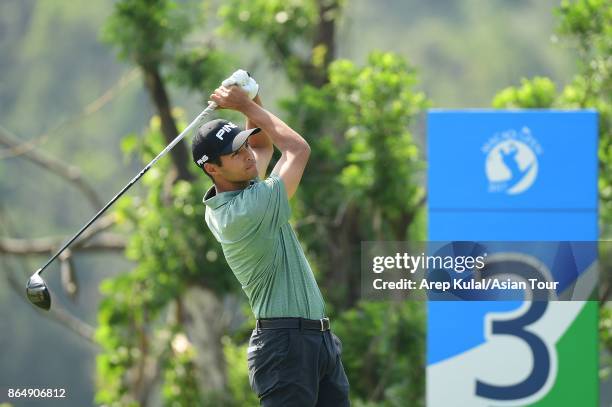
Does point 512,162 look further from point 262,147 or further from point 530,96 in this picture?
point 530,96

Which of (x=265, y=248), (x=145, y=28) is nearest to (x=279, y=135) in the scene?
(x=265, y=248)

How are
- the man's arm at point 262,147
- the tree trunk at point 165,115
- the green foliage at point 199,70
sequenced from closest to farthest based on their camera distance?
the man's arm at point 262,147 < the green foliage at point 199,70 < the tree trunk at point 165,115

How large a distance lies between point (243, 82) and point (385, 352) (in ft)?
12.7

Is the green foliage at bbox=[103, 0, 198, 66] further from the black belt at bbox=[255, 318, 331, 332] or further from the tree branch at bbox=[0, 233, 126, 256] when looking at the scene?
the black belt at bbox=[255, 318, 331, 332]

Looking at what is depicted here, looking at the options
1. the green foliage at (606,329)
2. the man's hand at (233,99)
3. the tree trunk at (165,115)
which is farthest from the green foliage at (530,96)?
the man's hand at (233,99)

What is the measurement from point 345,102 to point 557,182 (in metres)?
2.63

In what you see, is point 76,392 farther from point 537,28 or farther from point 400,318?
point 400,318

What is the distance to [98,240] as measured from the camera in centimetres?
928

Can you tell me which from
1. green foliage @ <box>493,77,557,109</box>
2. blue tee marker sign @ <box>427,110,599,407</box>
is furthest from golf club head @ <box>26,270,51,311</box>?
green foliage @ <box>493,77,557,109</box>

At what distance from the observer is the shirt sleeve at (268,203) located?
12.4 ft

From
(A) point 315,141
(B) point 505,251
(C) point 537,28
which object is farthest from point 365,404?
(C) point 537,28

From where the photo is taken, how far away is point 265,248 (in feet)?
12.6

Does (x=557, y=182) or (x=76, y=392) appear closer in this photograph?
(x=557, y=182)

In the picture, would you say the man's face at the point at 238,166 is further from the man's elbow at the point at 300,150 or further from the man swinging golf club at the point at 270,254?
the man's elbow at the point at 300,150
